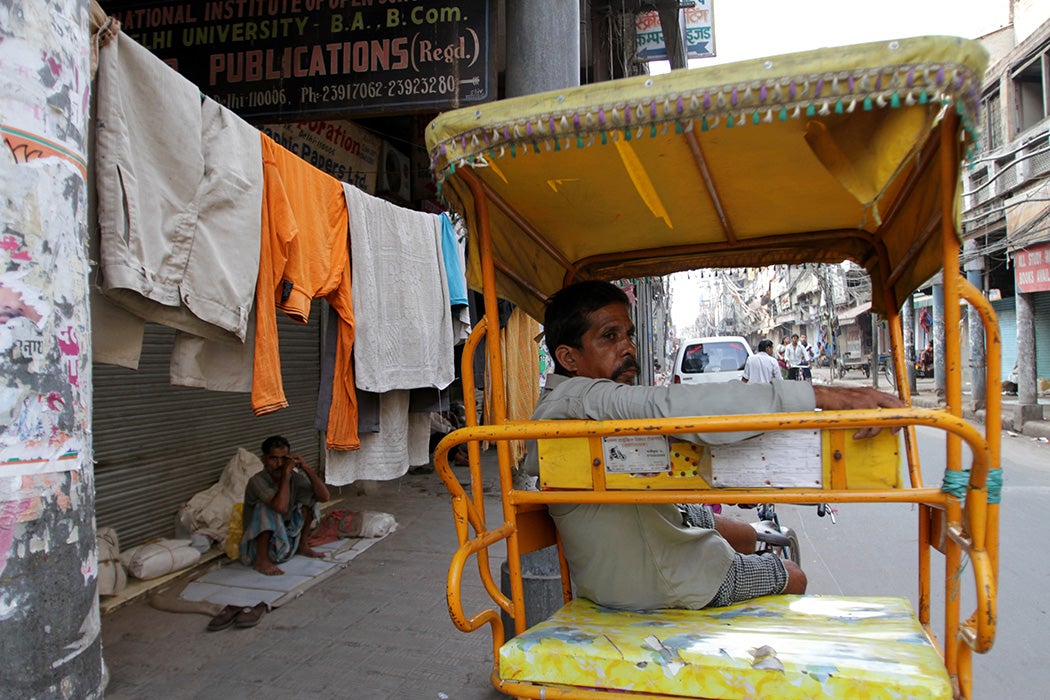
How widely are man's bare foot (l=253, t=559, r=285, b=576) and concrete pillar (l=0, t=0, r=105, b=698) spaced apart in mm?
3157

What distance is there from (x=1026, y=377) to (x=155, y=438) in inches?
526

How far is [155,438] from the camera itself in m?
4.80

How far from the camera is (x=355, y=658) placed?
3537mm

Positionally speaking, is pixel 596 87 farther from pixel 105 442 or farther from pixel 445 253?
pixel 105 442

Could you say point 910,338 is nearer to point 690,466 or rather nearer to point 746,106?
point 690,466

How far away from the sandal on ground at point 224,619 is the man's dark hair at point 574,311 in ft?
9.18

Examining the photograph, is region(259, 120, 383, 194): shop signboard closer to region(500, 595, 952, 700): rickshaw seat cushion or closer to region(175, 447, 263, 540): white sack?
region(175, 447, 263, 540): white sack

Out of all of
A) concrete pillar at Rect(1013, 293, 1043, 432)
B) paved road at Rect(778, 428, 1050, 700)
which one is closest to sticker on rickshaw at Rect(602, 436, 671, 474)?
paved road at Rect(778, 428, 1050, 700)

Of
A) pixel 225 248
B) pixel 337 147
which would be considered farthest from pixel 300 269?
pixel 337 147

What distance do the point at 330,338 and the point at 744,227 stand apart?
1.99 m

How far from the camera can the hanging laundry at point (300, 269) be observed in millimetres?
2678

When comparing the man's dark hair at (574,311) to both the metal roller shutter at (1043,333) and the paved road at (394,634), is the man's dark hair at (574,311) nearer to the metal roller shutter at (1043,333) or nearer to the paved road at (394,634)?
the paved road at (394,634)

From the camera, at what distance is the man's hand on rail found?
1769 millimetres

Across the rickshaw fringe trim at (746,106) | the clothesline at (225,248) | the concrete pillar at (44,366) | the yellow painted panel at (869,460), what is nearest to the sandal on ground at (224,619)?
the clothesline at (225,248)
